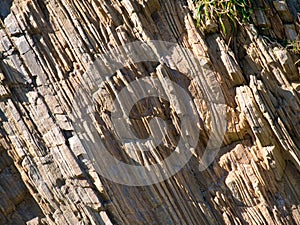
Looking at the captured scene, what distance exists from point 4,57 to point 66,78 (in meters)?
0.72

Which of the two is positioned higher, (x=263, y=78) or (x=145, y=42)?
(x=145, y=42)

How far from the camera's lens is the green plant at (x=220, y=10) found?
5492 millimetres

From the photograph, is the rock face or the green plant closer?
the rock face

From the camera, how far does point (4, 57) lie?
5.36 meters

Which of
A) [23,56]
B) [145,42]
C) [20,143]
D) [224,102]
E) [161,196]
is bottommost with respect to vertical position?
[161,196]

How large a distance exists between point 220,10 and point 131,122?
161 cm

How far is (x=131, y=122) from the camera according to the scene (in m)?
5.35

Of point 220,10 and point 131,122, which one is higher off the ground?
point 220,10

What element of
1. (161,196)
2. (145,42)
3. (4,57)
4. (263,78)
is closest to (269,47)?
(263,78)

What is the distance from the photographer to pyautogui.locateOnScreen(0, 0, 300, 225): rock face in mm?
5227

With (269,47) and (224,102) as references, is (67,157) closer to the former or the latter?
(224,102)

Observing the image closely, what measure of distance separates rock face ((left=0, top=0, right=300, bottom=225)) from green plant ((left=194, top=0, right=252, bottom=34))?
0.11 m

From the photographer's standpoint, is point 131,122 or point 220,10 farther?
point 220,10

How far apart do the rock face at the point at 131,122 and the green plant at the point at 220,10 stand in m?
0.11
